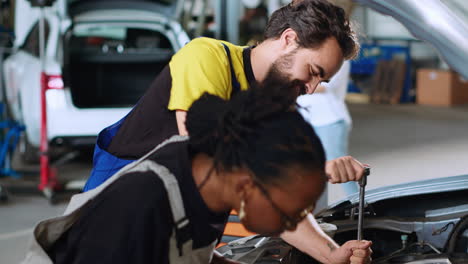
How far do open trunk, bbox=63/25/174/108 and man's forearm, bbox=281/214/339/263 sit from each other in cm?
479

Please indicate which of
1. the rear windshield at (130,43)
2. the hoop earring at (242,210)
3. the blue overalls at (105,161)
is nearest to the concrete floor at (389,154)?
the rear windshield at (130,43)

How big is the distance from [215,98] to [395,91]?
35.1ft

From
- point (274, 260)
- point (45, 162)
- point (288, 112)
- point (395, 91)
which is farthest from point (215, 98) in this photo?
point (395, 91)

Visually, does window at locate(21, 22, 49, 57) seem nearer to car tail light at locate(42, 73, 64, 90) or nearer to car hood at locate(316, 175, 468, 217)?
car tail light at locate(42, 73, 64, 90)

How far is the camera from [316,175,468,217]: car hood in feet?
7.27

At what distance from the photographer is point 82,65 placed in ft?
21.3

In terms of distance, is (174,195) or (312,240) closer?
(174,195)

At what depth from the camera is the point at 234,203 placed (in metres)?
1.21

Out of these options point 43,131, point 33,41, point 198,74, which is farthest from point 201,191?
point 33,41

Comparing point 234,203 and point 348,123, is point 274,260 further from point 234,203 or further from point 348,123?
point 348,123

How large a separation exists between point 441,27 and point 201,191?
65 cm

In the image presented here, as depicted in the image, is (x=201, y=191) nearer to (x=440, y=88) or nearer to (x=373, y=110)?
(x=373, y=110)

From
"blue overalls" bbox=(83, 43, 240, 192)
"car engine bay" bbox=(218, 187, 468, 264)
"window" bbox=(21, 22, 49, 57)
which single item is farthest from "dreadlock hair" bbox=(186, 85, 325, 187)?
"window" bbox=(21, 22, 49, 57)

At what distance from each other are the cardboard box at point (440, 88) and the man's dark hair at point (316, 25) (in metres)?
9.85
